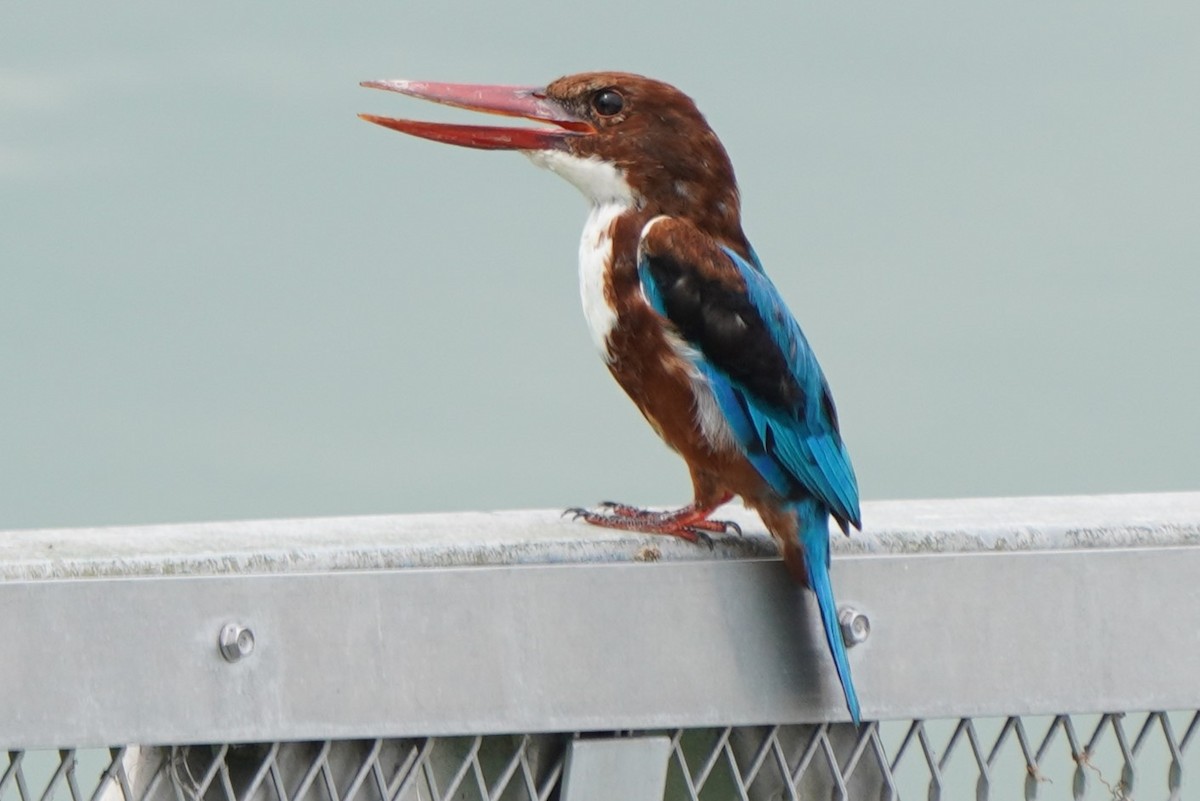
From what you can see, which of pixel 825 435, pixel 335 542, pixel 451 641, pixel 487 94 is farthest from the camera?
pixel 487 94

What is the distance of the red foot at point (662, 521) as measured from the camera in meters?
2.22

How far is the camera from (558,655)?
67.7 inches

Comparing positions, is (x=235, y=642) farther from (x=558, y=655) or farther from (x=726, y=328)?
(x=726, y=328)

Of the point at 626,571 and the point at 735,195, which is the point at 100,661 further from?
the point at 735,195

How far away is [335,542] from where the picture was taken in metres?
1.81

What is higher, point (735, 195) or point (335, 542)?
point (735, 195)

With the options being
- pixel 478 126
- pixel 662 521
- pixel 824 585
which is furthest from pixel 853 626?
pixel 478 126

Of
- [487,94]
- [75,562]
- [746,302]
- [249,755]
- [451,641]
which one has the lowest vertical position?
[249,755]

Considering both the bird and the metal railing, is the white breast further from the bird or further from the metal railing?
the metal railing

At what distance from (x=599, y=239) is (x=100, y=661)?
1002 mm

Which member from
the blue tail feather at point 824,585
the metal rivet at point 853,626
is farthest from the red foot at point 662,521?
the metal rivet at point 853,626

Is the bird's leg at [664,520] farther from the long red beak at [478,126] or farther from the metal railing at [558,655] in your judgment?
the long red beak at [478,126]

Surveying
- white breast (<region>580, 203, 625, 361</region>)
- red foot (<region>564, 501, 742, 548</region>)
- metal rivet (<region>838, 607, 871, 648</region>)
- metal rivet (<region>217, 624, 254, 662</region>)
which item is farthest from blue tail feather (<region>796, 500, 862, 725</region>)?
metal rivet (<region>217, 624, 254, 662</region>)

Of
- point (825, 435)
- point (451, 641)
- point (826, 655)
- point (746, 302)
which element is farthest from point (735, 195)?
point (451, 641)
